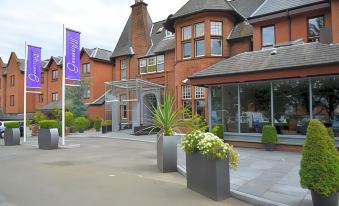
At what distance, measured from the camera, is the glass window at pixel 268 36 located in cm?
1858

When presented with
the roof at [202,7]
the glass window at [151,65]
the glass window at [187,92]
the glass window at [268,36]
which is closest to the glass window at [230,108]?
the glass window at [268,36]

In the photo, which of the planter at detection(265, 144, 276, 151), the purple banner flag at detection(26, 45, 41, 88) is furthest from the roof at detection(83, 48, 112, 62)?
the planter at detection(265, 144, 276, 151)

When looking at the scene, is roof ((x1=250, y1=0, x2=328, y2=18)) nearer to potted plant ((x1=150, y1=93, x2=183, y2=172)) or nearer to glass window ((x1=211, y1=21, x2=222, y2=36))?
glass window ((x1=211, y1=21, x2=222, y2=36))

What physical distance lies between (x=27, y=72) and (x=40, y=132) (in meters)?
5.09

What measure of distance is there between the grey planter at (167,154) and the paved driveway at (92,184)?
0.32m

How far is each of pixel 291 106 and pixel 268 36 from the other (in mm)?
6528

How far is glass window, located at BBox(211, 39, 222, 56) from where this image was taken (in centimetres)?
2070

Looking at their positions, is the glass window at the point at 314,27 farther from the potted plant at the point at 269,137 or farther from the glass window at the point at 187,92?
the glass window at the point at 187,92

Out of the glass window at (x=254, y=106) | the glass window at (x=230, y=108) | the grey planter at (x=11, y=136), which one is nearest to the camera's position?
the glass window at (x=254, y=106)

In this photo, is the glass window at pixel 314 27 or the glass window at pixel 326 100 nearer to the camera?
the glass window at pixel 326 100

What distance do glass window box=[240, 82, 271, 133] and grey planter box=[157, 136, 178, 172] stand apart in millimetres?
6248

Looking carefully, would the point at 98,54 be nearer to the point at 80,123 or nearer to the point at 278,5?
the point at 80,123

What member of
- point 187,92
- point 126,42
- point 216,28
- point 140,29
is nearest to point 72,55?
point 187,92

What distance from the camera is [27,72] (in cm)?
2003
